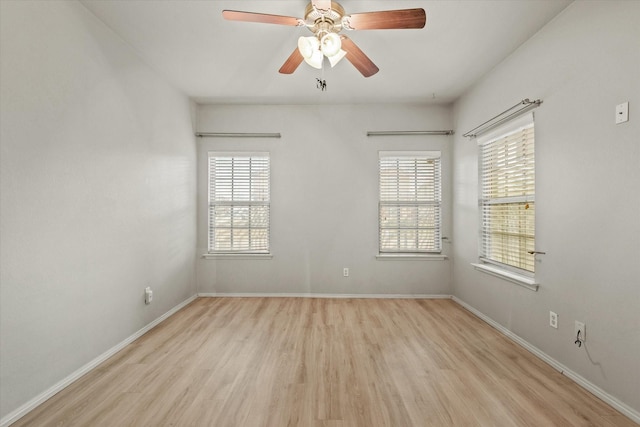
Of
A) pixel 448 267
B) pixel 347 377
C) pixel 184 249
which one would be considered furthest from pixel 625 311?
pixel 184 249

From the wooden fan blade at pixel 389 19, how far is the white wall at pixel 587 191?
4.07 ft

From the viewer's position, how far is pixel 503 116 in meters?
2.89

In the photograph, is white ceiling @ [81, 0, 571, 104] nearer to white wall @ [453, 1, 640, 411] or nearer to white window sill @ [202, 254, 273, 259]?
white wall @ [453, 1, 640, 411]

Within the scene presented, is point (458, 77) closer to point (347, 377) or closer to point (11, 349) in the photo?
point (347, 377)

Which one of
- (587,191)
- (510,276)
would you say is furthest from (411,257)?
(587,191)

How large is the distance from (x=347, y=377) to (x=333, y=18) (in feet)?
8.29

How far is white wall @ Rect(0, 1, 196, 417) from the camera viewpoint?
1.71 m

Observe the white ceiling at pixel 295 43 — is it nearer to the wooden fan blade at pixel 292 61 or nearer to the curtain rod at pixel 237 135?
the wooden fan blade at pixel 292 61

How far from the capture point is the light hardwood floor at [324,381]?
171 centimetres

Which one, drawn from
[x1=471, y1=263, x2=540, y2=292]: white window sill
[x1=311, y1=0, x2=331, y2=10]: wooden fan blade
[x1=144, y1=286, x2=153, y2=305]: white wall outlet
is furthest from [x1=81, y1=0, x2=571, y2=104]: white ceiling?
[x1=144, y1=286, x2=153, y2=305]: white wall outlet

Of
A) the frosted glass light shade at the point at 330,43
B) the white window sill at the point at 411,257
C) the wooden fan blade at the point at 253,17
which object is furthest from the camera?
the white window sill at the point at 411,257

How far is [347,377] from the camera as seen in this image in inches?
82.8

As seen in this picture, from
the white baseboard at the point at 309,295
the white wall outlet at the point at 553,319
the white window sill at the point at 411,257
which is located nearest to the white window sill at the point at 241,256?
the white baseboard at the point at 309,295

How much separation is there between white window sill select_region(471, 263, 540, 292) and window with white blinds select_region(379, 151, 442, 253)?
3.01 ft
